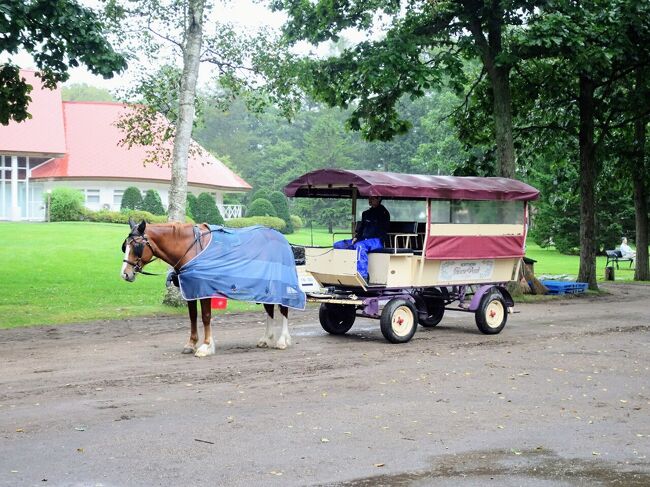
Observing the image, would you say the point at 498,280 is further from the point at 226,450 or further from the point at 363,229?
the point at 226,450

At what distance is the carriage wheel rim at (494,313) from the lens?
54.7 ft

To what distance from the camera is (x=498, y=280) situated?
1703 cm

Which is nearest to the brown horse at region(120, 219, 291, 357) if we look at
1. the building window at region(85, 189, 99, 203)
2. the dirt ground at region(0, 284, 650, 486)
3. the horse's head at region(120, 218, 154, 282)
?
the horse's head at region(120, 218, 154, 282)

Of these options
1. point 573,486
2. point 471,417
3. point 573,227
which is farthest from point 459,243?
point 573,227

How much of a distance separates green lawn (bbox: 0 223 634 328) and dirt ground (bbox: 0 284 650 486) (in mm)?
3192

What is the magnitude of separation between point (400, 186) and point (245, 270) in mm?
3060

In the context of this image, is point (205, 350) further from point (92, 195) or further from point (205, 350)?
point (92, 195)

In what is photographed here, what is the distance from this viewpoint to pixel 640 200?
3262 centimetres

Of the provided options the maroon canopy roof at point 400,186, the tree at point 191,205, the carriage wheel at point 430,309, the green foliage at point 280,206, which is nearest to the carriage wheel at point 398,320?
the carriage wheel at point 430,309

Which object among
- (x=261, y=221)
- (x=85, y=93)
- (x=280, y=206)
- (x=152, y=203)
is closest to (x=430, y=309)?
(x=152, y=203)

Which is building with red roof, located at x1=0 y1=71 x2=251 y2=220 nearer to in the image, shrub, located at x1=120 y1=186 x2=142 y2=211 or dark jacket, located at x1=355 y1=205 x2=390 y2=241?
shrub, located at x1=120 y1=186 x2=142 y2=211

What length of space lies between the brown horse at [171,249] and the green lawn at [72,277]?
2.97 metres

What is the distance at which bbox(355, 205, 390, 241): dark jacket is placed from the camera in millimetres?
15625

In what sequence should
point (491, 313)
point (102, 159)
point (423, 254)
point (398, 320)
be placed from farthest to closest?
point (102, 159) → point (491, 313) → point (423, 254) → point (398, 320)
